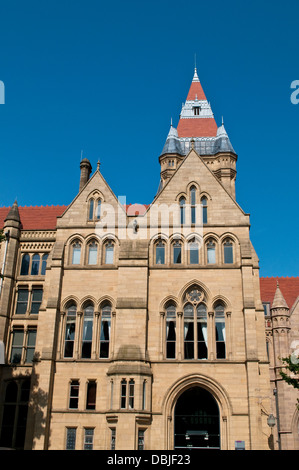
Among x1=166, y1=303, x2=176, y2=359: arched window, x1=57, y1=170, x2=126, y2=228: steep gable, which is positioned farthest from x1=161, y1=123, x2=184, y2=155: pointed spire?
x1=166, y1=303, x2=176, y2=359: arched window

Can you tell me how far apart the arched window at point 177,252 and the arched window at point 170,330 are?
267cm

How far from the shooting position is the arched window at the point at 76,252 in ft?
102

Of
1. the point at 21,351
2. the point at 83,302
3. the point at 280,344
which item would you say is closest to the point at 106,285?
the point at 83,302

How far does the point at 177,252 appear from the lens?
30641 mm

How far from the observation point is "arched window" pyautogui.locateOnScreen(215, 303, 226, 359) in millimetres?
28344

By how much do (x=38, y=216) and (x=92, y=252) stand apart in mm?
8187

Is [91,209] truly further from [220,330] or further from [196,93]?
[196,93]

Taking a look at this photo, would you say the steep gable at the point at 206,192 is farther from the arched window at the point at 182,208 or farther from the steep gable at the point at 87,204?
the steep gable at the point at 87,204

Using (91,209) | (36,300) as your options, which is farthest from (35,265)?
(91,209)

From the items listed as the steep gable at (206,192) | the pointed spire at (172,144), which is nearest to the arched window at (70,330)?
the steep gable at (206,192)

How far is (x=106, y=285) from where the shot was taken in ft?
98.7

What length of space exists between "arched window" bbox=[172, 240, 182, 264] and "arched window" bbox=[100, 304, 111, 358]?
478cm
